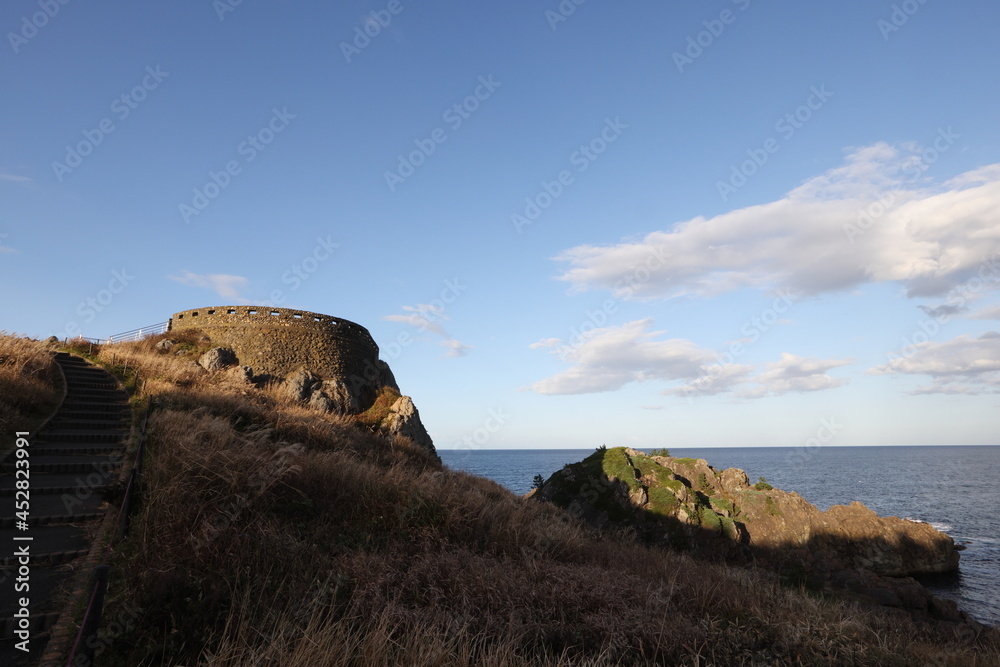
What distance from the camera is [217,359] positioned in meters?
24.3

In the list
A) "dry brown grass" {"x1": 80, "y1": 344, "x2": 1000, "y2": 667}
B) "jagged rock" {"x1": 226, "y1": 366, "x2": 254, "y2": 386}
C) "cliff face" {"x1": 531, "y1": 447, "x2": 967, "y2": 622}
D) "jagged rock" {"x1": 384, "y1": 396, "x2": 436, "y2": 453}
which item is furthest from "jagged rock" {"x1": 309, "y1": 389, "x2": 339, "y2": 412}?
"dry brown grass" {"x1": 80, "y1": 344, "x2": 1000, "y2": 667}

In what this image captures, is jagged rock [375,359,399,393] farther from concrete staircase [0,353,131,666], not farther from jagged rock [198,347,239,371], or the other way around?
concrete staircase [0,353,131,666]

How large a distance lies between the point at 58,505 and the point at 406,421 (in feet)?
56.8

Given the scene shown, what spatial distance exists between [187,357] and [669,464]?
2418 centimetres

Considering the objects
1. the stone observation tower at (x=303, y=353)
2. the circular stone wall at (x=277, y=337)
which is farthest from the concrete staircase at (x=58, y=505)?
the circular stone wall at (x=277, y=337)

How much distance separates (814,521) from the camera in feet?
76.5

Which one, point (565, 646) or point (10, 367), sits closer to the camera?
point (565, 646)

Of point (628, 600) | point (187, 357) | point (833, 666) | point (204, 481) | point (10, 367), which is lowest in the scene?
point (833, 666)

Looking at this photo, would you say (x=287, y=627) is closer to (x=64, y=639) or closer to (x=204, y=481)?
(x=64, y=639)

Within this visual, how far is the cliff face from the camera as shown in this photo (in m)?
18.5

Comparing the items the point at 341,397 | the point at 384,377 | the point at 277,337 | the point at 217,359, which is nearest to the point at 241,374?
the point at 217,359

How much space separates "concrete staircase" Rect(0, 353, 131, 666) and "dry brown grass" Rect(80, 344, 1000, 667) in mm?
574

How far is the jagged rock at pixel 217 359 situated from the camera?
78.4ft

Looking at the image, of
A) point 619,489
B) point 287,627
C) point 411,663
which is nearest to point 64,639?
point 287,627
